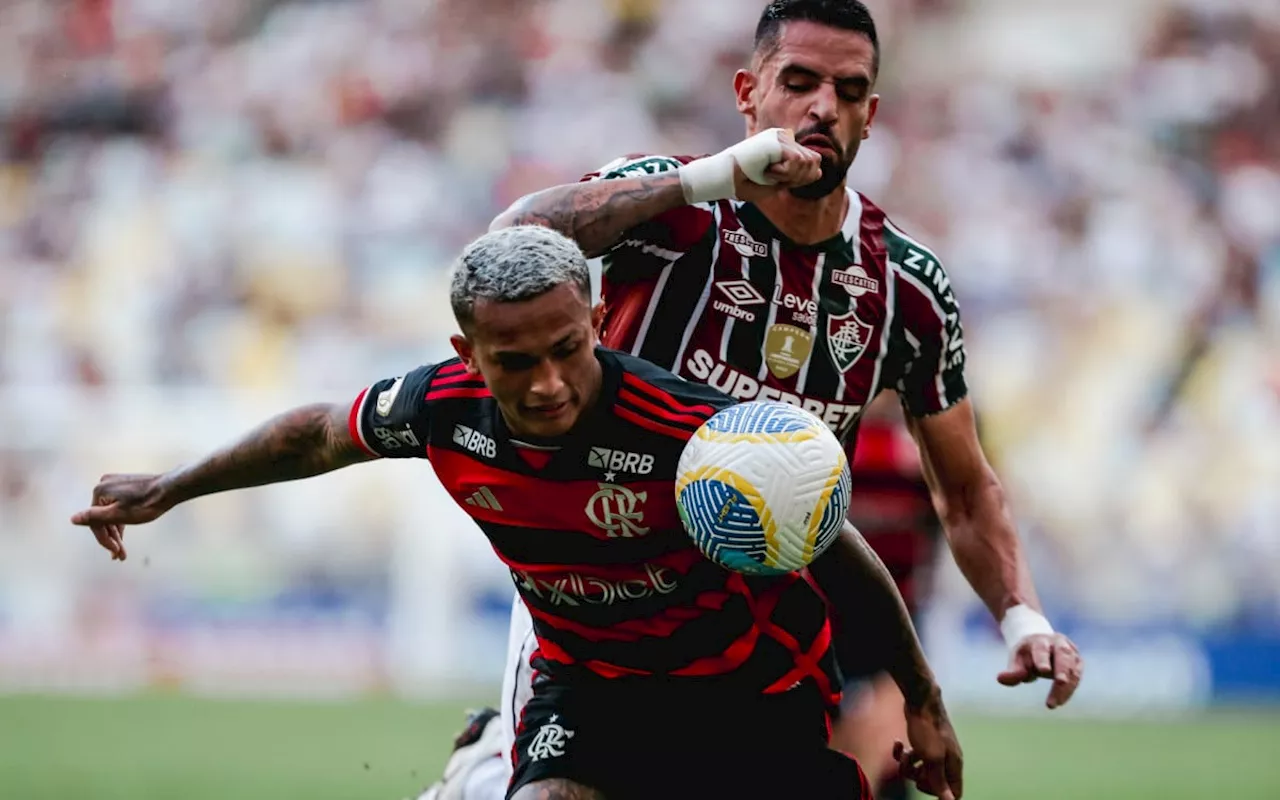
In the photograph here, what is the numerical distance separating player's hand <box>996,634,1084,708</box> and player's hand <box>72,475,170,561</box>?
2.26 m

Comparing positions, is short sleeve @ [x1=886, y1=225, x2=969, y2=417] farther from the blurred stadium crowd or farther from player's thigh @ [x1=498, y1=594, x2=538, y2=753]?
the blurred stadium crowd

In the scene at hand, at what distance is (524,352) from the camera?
13.3ft

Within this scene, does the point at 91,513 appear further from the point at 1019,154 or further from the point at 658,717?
the point at 1019,154

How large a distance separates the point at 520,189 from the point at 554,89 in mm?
1327

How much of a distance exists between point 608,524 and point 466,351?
52cm

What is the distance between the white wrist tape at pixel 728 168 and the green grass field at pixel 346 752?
4621 millimetres

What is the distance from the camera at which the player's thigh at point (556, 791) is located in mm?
4309

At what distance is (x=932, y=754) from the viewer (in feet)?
15.8

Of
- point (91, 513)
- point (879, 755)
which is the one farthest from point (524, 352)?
point (879, 755)

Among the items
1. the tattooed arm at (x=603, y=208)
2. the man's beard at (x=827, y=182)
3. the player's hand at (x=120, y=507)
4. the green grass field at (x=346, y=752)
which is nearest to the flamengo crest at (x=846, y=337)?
the man's beard at (x=827, y=182)

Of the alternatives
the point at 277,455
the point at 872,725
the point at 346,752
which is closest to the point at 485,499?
the point at 277,455

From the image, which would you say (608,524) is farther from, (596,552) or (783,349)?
(783,349)

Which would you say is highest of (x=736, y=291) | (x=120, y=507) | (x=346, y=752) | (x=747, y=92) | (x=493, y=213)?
(x=493, y=213)

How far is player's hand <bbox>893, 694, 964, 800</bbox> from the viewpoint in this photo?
483 centimetres
